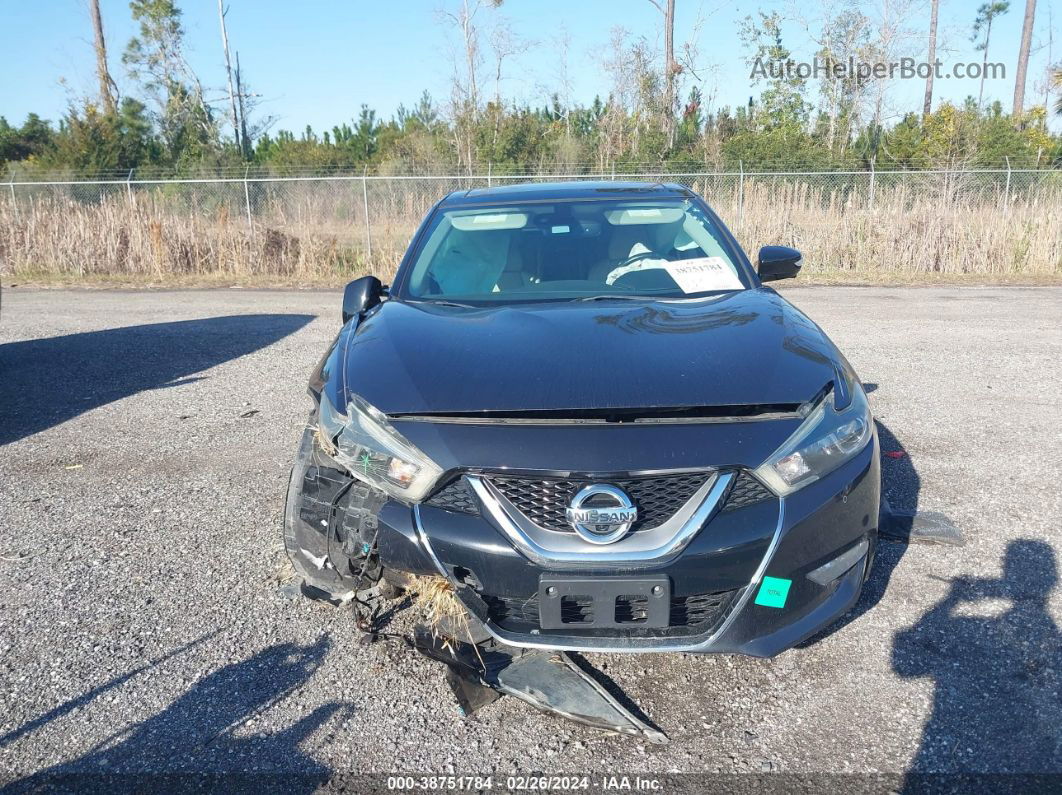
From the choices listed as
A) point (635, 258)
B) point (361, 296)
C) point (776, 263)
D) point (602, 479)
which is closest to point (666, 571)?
point (602, 479)

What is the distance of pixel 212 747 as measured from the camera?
94.0 inches

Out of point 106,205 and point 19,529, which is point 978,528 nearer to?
point 19,529

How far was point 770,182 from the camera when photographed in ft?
54.0

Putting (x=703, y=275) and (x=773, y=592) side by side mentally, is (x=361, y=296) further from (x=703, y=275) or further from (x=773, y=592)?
(x=773, y=592)

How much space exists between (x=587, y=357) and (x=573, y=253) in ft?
4.43

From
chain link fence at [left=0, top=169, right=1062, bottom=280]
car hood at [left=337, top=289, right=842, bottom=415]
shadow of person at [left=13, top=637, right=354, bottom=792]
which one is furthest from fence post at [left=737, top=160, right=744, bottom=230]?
shadow of person at [left=13, top=637, right=354, bottom=792]

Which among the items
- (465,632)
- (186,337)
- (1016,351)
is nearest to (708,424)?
(465,632)

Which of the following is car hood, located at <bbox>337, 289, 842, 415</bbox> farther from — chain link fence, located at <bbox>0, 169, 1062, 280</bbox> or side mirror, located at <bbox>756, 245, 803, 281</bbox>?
chain link fence, located at <bbox>0, 169, 1062, 280</bbox>

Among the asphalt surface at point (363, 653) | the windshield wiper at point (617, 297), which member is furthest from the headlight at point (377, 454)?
the windshield wiper at point (617, 297)

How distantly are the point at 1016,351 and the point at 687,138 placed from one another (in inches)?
923

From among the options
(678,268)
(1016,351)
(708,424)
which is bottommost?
(1016,351)

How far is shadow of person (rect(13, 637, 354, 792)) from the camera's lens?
2.26 m

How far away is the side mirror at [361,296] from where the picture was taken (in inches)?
153

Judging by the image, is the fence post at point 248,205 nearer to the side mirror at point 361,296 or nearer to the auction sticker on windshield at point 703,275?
the side mirror at point 361,296
